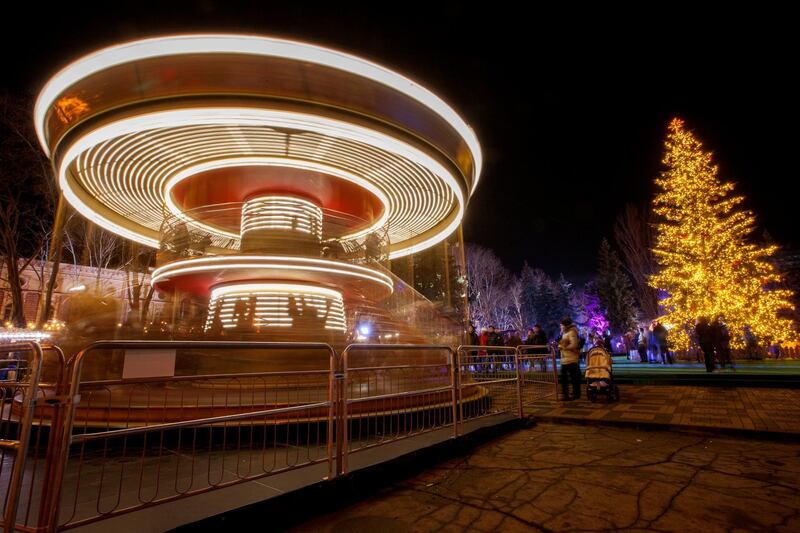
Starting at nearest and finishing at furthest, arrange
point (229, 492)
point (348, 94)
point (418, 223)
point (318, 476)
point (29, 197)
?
point (229, 492) → point (318, 476) → point (348, 94) → point (418, 223) → point (29, 197)

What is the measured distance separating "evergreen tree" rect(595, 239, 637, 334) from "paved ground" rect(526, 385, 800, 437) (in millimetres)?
39858

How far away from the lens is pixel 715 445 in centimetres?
555

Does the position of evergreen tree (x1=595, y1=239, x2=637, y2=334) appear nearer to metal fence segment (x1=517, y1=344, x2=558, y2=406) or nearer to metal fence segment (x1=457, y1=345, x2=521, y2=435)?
metal fence segment (x1=517, y1=344, x2=558, y2=406)

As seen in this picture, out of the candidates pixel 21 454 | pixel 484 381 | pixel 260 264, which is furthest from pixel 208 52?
pixel 484 381

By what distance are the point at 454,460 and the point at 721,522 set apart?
270 cm

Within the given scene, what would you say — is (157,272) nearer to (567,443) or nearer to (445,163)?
(445,163)

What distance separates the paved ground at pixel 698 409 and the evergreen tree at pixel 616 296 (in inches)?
1569

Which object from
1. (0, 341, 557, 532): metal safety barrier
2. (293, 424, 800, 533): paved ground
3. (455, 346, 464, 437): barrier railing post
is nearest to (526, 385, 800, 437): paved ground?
(293, 424, 800, 533): paved ground

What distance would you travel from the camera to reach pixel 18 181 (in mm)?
20547

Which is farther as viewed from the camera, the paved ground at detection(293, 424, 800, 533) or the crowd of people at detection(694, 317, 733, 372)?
the crowd of people at detection(694, 317, 733, 372)

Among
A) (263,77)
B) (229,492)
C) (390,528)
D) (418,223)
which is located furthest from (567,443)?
(418,223)

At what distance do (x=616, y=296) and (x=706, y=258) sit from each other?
30.4 metres

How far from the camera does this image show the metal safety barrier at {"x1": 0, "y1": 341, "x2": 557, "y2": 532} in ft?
8.86

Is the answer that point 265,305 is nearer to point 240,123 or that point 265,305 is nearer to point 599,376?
point 240,123
